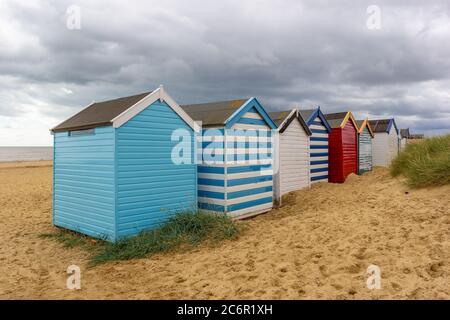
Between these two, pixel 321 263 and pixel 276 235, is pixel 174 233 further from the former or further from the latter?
pixel 321 263

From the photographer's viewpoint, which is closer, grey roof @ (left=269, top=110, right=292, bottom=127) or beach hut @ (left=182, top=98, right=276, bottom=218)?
beach hut @ (left=182, top=98, right=276, bottom=218)

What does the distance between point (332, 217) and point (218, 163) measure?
3068 mm

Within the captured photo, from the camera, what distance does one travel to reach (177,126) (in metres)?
7.92

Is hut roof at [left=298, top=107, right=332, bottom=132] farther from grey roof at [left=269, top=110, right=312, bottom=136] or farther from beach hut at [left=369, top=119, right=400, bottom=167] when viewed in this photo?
beach hut at [left=369, top=119, right=400, bottom=167]

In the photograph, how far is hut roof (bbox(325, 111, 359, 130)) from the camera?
52.9 feet

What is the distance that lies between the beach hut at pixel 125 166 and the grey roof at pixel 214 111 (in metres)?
0.73

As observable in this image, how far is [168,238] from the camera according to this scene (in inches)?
272

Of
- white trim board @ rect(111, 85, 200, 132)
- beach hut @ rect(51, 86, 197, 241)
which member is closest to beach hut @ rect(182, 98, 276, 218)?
beach hut @ rect(51, 86, 197, 241)

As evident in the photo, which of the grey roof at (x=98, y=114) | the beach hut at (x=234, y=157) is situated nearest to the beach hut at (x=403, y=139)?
the beach hut at (x=234, y=157)

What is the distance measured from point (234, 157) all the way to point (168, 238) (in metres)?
2.89

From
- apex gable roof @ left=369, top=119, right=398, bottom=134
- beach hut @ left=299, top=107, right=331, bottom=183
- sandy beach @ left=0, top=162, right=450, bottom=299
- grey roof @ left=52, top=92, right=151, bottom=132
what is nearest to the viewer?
sandy beach @ left=0, top=162, right=450, bottom=299

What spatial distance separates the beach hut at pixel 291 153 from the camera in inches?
466
